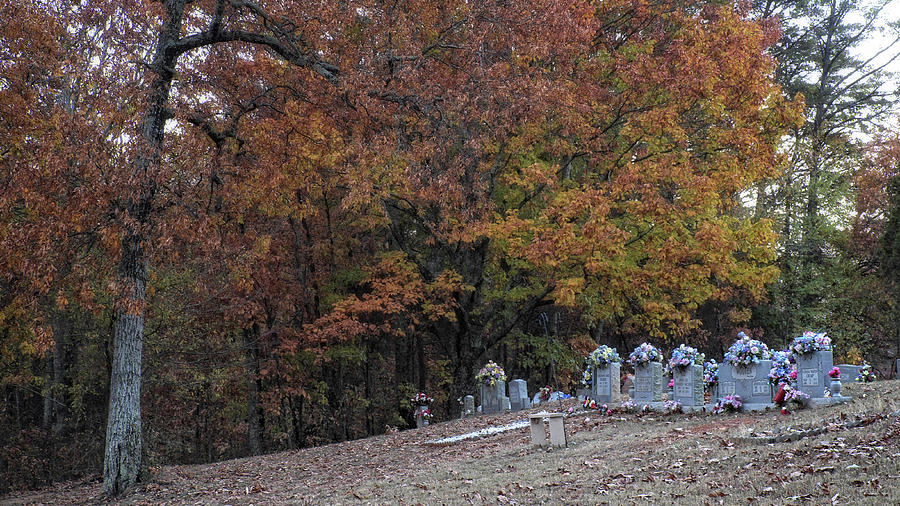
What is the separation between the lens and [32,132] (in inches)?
484

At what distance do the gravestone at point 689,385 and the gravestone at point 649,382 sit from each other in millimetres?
836

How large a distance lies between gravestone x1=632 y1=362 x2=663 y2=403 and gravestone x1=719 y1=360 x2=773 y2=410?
1.67 metres

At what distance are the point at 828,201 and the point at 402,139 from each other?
60.5ft

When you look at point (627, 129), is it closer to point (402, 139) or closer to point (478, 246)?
point (478, 246)

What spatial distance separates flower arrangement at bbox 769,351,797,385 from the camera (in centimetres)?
1156

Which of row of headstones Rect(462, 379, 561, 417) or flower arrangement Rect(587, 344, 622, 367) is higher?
flower arrangement Rect(587, 344, 622, 367)

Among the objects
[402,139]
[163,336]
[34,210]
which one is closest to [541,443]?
[402,139]

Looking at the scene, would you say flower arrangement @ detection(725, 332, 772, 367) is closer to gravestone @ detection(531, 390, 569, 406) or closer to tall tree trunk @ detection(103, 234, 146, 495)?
gravestone @ detection(531, 390, 569, 406)

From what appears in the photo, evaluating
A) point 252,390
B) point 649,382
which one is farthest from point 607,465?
point 252,390

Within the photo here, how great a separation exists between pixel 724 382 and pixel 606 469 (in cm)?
505

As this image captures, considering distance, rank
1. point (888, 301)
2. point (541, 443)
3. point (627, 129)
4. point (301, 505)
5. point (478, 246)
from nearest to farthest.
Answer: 1. point (301, 505)
2. point (541, 443)
3. point (627, 129)
4. point (478, 246)
5. point (888, 301)

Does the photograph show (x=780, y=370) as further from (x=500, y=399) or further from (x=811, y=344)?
(x=500, y=399)

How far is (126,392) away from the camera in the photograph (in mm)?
11016

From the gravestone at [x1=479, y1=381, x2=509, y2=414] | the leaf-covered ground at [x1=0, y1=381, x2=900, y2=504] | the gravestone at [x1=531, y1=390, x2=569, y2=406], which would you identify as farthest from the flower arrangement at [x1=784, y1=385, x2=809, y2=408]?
the gravestone at [x1=479, y1=381, x2=509, y2=414]
